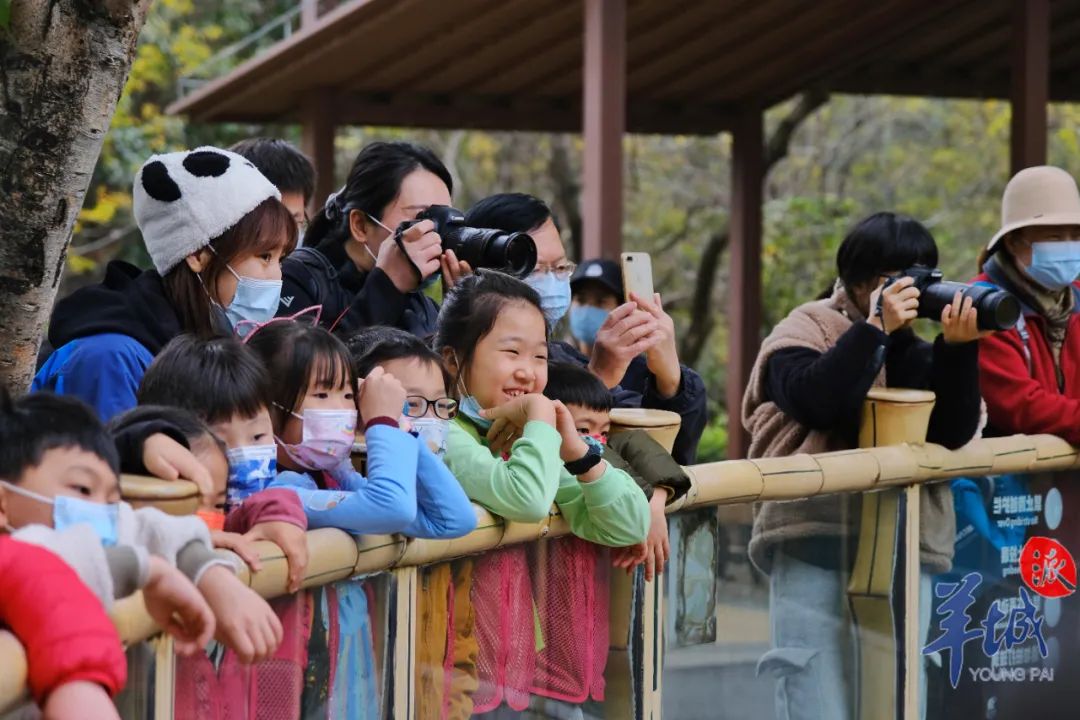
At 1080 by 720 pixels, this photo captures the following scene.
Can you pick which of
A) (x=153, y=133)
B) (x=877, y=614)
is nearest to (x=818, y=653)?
(x=877, y=614)

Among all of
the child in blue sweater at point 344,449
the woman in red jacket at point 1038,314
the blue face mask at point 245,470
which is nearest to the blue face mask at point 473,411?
the child in blue sweater at point 344,449

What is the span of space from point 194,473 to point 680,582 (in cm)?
166

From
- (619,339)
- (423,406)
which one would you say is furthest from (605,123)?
A: (423,406)

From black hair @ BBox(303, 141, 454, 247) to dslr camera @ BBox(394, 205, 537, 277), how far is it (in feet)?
0.59

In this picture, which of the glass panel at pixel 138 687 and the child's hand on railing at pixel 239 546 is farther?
the child's hand on railing at pixel 239 546

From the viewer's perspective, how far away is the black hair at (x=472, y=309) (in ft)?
12.1

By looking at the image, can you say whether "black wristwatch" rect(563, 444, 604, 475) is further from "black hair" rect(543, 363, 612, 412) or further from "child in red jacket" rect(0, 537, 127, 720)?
"child in red jacket" rect(0, 537, 127, 720)

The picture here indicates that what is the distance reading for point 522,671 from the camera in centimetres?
334

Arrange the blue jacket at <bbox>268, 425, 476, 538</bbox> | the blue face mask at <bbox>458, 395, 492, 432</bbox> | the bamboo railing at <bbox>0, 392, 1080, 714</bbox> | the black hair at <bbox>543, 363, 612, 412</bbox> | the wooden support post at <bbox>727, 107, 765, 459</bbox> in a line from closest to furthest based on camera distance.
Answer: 1. the bamboo railing at <bbox>0, 392, 1080, 714</bbox>
2. the blue jacket at <bbox>268, 425, 476, 538</bbox>
3. the blue face mask at <bbox>458, 395, 492, 432</bbox>
4. the black hair at <bbox>543, 363, 612, 412</bbox>
5. the wooden support post at <bbox>727, 107, 765, 459</bbox>

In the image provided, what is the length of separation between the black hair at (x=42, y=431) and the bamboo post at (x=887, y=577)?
261cm

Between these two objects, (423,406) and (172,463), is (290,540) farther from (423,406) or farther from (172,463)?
(423,406)

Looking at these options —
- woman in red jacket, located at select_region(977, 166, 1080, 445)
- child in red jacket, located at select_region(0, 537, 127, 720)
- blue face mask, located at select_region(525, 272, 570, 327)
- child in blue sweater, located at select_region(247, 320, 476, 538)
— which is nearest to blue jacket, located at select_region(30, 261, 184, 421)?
child in blue sweater, located at select_region(247, 320, 476, 538)

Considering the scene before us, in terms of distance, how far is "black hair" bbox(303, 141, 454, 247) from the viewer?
436 centimetres

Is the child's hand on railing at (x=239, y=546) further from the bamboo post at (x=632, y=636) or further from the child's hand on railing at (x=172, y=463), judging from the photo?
the bamboo post at (x=632, y=636)
